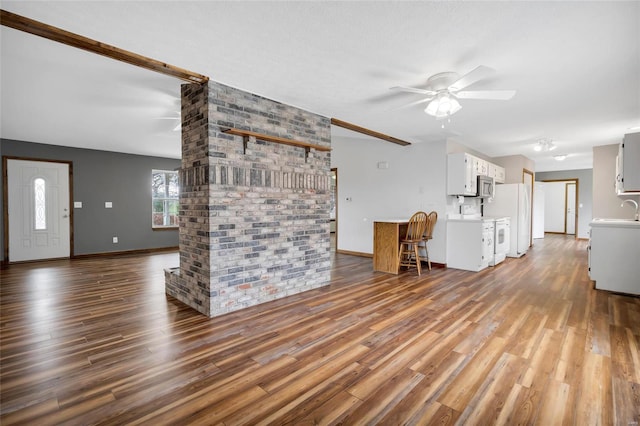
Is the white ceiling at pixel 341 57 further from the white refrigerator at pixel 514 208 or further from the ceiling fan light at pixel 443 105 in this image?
the white refrigerator at pixel 514 208

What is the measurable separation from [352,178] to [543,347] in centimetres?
494

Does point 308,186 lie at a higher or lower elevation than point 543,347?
higher

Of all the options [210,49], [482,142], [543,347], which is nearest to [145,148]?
[210,49]

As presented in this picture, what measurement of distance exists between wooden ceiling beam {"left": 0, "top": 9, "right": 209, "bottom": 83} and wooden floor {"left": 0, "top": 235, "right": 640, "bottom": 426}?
232 cm

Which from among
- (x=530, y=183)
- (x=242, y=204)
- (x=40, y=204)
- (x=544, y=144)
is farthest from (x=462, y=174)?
(x=40, y=204)

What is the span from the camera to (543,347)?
7.95 ft

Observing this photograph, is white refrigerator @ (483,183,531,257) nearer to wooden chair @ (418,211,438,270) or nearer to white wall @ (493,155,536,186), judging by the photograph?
white wall @ (493,155,536,186)

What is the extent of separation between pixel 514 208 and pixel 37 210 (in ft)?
32.2

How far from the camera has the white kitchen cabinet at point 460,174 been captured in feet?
17.3

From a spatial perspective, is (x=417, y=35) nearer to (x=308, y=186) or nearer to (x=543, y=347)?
(x=308, y=186)

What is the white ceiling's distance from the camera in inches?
76.5

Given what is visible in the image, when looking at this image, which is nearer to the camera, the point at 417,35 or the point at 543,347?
the point at 417,35

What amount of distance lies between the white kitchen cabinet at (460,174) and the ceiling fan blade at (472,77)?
2655 millimetres

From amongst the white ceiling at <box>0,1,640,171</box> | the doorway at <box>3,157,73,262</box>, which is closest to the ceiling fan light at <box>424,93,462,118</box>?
the white ceiling at <box>0,1,640,171</box>
